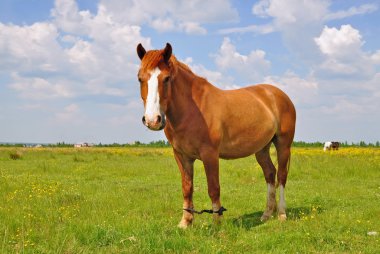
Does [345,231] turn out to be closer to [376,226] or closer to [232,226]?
[376,226]

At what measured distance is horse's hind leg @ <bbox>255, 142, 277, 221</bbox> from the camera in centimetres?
745

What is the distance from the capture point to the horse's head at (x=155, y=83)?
485 cm

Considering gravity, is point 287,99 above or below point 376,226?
above

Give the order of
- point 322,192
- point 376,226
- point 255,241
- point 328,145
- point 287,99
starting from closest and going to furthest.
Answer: point 255,241 → point 376,226 → point 287,99 → point 322,192 → point 328,145

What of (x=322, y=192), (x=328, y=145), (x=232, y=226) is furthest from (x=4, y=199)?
(x=328, y=145)

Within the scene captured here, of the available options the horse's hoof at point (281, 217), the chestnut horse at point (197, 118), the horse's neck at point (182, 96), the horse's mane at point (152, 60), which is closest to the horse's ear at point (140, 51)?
the chestnut horse at point (197, 118)

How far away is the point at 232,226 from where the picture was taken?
6078mm

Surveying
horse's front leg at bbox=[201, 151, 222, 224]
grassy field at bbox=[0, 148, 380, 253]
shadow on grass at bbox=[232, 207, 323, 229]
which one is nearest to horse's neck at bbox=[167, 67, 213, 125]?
horse's front leg at bbox=[201, 151, 222, 224]

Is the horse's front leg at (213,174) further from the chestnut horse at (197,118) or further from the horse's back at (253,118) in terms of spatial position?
the horse's back at (253,118)

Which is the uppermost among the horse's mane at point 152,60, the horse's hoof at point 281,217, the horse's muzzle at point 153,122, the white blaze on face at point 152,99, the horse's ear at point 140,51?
the horse's ear at point 140,51

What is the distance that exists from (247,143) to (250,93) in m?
1.16

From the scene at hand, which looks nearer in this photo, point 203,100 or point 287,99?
point 203,100

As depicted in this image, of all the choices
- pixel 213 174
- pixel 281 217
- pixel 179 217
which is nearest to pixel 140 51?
pixel 213 174

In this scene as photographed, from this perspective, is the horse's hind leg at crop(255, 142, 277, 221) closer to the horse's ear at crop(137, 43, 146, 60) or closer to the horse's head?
the horse's head
